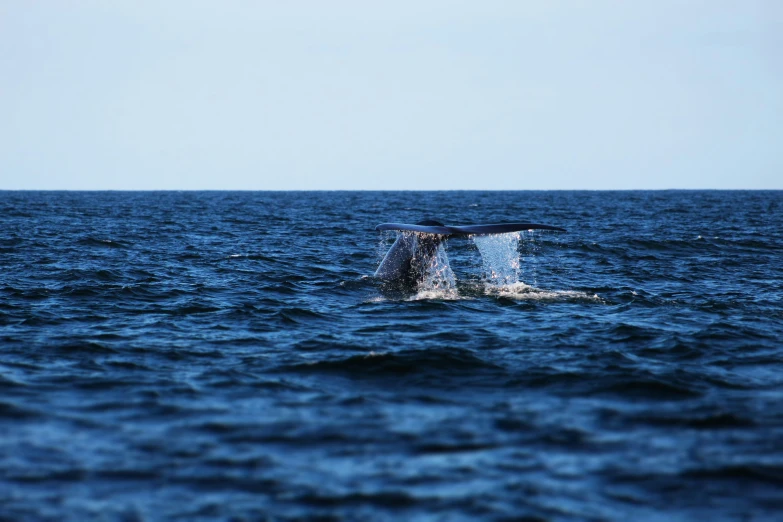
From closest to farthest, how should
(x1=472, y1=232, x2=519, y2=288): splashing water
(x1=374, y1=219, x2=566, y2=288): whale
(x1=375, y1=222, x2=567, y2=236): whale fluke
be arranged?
(x1=375, y1=222, x2=567, y2=236): whale fluke, (x1=374, y1=219, x2=566, y2=288): whale, (x1=472, y1=232, x2=519, y2=288): splashing water

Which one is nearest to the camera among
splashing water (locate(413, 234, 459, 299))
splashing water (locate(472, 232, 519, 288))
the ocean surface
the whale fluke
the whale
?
the ocean surface

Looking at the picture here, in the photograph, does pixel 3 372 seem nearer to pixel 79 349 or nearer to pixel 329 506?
pixel 79 349

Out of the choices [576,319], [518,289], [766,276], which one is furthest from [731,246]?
[576,319]

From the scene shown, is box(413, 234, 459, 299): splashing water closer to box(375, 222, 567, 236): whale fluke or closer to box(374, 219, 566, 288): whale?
box(374, 219, 566, 288): whale

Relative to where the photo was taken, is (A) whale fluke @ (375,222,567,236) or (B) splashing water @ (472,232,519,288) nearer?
(A) whale fluke @ (375,222,567,236)

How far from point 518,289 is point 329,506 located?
521 inches

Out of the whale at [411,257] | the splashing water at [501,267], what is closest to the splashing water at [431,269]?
the whale at [411,257]

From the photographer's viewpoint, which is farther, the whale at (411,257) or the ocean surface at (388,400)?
the whale at (411,257)

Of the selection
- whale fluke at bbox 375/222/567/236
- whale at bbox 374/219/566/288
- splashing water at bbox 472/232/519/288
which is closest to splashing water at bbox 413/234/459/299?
whale at bbox 374/219/566/288

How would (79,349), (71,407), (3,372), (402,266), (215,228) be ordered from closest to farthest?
(71,407), (3,372), (79,349), (402,266), (215,228)

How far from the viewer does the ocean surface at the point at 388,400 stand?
7113 mm

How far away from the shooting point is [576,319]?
15.7 meters

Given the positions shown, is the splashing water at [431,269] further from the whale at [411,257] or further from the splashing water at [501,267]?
the splashing water at [501,267]

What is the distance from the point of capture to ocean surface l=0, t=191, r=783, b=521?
7.11 m
